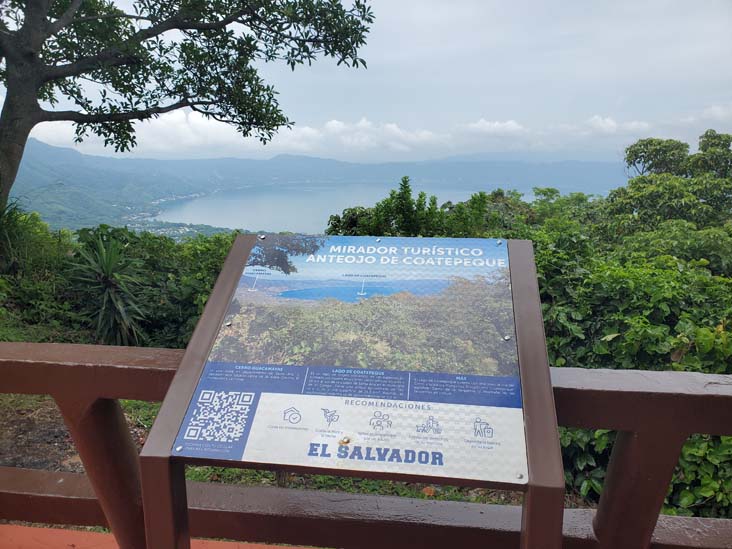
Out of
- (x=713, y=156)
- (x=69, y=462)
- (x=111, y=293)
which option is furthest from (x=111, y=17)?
(x=713, y=156)

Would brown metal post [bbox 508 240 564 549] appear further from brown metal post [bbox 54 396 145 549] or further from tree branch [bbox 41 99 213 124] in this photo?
tree branch [bbox 41 99 213 124]

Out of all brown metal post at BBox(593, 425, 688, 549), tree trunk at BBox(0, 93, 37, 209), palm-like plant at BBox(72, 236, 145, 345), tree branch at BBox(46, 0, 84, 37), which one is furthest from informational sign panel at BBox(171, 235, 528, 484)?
tree branch at BBox(46, 0, 84, 37)

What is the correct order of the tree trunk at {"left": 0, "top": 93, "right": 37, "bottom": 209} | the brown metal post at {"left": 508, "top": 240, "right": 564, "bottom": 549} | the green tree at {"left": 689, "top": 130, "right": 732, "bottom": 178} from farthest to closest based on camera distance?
the green tree at {"left": 689, "top": 130, "right": 732, "bottom": 178} < the tree trunk at {"left": 0, "top": 93, "right": 37, "bottom": 209} < the brown metal post at {"left": 508, "top": 240, "right": 564, "bottom": 549}

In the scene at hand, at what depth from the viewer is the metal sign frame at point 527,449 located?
91 centimetres

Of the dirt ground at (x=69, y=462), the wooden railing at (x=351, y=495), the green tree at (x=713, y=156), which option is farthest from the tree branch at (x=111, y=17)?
the green tree at (x=713, y=156)

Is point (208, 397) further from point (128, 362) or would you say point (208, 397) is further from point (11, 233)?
point (11, 233)

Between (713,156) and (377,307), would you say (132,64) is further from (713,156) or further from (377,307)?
(713,156)

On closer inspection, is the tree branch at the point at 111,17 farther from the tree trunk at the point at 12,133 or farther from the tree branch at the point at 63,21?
the tree trunk at the point at 12,133

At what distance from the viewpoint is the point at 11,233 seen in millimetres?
5168

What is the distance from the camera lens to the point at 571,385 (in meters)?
1.13

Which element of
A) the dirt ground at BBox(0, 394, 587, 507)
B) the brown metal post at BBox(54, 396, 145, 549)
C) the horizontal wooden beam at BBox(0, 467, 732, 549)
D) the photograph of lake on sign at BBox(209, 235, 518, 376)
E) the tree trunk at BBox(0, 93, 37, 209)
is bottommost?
the dirt ground at BBox(0, 394, 587, 507)

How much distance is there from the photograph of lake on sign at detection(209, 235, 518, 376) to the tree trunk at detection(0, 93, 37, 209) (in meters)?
5.27

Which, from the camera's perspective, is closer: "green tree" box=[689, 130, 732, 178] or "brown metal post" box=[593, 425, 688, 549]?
"brown metal post" box=[593, 425, 688, 549]

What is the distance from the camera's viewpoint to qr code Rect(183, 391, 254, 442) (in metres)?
0.99
